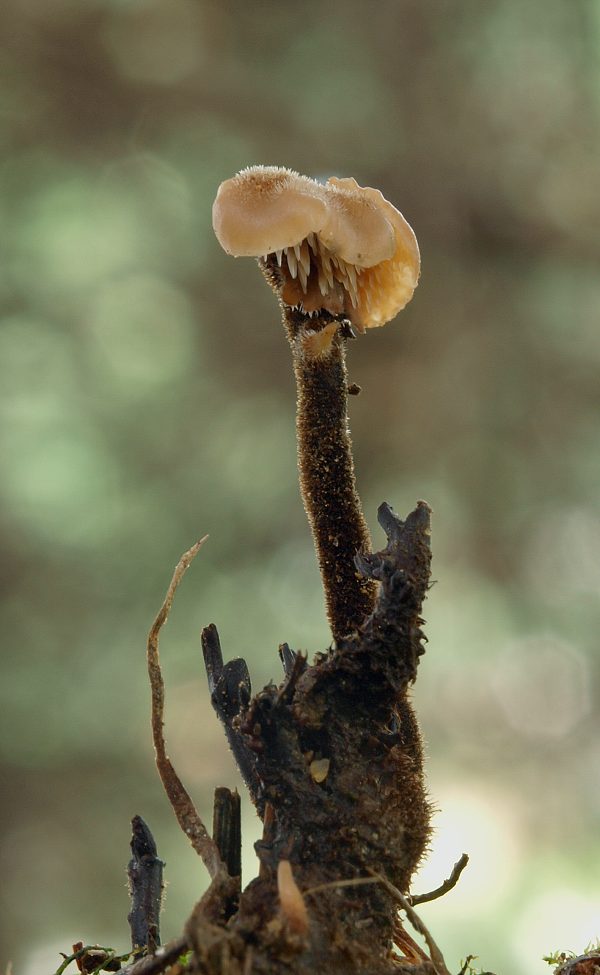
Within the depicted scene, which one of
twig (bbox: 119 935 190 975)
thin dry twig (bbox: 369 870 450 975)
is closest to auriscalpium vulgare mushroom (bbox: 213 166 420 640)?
thin dry twig (bbox: 369 870 450 975)

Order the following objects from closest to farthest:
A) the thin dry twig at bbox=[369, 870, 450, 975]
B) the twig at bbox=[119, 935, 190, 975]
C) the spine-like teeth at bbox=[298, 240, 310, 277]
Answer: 1. the twig at bbox=[119, 935, 190, 975]
2. the thin dry twig at bbox=[369, 870, 450, 975]
3. the spine-like teeth at bbox=[298, 240, 310, 277]

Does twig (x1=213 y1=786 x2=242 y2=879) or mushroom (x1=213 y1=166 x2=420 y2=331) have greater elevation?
mushroom (x1=213 y1=166 x2=420 y2=331)

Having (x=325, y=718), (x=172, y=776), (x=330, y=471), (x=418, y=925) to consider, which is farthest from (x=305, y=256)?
(x=418, y=925)

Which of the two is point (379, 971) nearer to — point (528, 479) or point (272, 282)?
point (272, 282)

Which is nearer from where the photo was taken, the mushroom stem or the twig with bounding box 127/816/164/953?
the twig with bounding box 127/816/164/953

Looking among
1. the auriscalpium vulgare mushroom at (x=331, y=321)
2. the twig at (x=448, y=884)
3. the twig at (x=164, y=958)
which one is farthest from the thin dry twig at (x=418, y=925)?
the auriscalpium vulgare mushroom at (x=331, y=321)

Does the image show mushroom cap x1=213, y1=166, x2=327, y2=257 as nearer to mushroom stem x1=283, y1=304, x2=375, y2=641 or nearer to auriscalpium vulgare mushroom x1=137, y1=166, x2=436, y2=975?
auriscalpium vulgare mushroom x1=137, y1=166, x2=436, y2=975

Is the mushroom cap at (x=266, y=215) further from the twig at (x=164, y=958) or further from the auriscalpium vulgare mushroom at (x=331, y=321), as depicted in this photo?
the twig at (x=164, y=958)
